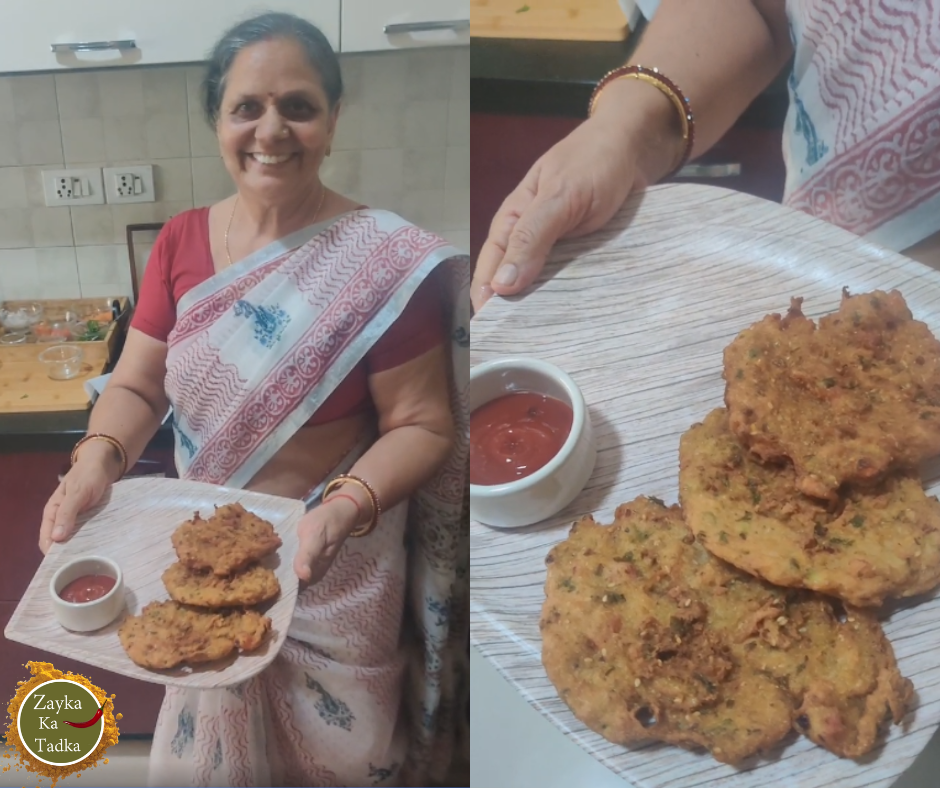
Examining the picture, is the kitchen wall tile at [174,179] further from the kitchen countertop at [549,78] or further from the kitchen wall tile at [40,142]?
the kitchen countertop at [549,78]

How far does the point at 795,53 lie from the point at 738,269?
0.56ft

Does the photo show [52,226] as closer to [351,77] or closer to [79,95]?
[79,95]

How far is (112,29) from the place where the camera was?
0.42 metres

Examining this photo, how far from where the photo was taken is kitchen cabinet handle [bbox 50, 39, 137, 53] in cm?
42

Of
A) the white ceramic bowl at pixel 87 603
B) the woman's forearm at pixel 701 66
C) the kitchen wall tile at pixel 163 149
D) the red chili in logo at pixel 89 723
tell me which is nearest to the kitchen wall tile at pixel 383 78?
the kitchen wall tile at pixel 163 149

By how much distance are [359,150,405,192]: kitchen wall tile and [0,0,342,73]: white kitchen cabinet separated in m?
0.09

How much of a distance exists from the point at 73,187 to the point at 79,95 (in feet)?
0.17

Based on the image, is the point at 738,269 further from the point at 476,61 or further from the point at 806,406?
the point at 476,61

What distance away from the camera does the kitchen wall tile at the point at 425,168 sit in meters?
0.47

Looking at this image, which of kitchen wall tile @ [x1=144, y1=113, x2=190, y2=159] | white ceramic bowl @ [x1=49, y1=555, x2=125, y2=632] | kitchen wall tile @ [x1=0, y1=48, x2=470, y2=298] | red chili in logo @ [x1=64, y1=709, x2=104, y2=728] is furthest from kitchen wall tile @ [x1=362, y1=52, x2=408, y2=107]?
red chili in logo @ [x1=64, y1=709, x2=104, y2=728]

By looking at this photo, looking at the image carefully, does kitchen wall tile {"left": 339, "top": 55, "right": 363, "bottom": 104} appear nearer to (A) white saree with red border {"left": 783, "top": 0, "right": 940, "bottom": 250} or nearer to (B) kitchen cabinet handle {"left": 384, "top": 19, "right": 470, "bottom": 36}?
(B) kitchen cabinet handle {"left": 384, "top": 19, "right": 470, "bottom": 36}

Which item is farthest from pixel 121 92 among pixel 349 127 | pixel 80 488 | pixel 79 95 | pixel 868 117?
pixel 868 117

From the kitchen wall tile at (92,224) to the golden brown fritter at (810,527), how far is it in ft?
1.36

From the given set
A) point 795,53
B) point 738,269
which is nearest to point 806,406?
point 738,269
